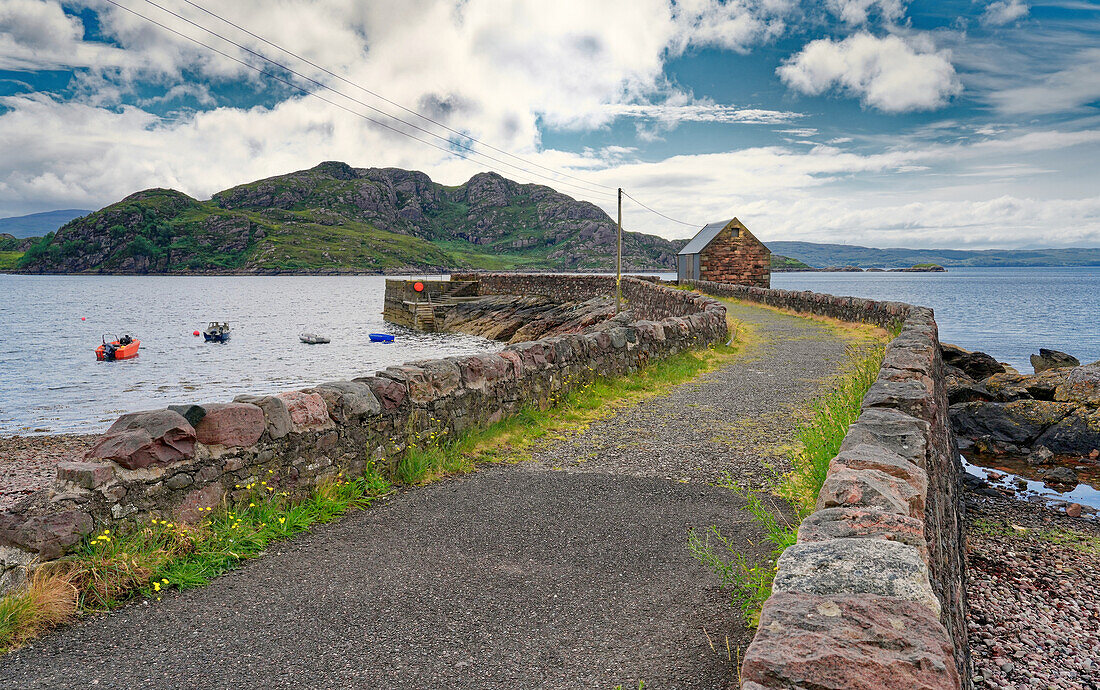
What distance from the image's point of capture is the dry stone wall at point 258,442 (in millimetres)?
4363

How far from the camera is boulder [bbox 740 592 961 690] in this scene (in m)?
2.29

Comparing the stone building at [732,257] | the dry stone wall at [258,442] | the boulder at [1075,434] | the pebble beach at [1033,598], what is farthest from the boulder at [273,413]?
the stone building at [732,257]

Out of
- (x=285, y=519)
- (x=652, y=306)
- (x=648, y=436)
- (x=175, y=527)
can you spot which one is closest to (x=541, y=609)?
(x=285, y=519)

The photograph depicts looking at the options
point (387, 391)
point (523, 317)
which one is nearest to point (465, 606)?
point (387, 391)

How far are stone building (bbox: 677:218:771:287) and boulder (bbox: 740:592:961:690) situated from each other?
161ft

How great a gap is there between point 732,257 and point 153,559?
160 ft

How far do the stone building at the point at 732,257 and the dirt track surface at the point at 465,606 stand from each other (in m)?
44.8

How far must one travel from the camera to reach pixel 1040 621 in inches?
252

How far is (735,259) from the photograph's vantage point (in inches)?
1960

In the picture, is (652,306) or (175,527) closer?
(175,527)

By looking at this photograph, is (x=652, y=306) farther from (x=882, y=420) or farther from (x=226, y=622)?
(x=226, y=622)

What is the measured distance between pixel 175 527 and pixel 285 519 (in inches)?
33.2

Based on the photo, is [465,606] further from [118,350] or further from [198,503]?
[118,350]

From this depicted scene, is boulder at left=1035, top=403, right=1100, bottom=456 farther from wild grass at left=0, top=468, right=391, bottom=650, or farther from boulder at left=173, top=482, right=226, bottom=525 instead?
boulder at left=173, top=482, right=226, bottom=525
